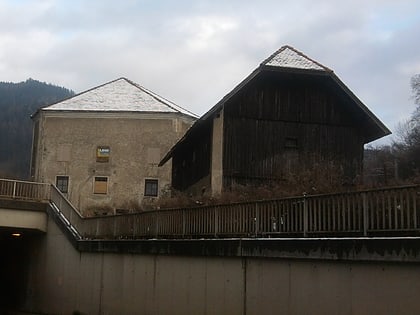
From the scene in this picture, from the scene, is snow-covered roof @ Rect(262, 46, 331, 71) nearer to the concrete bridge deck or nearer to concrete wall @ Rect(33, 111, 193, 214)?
the concrete bridge deck

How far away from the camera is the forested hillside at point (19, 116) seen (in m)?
91.8

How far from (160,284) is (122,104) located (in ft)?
125

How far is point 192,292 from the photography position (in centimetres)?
1672

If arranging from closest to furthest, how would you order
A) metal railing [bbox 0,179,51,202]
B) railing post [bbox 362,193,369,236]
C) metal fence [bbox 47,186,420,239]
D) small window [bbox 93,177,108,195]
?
metal fence [bbox 47,186,420,239], railing post [bbox 362,193,369,236], metal railing [bbox 0,179,51,202], small window [bbox 93,177,108,195]

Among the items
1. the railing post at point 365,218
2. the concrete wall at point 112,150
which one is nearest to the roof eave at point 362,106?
the railing post at point 365,218

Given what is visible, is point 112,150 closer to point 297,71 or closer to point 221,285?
Answer: point 297,71

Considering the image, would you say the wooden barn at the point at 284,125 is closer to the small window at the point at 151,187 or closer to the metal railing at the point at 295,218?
the metal railing at the point at 295,218

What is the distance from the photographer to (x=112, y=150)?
53438 mm

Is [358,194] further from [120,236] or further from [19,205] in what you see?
[19,205]

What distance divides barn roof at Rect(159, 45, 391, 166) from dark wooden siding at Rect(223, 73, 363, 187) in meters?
0.67

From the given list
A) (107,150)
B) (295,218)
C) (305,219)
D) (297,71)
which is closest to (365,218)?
(305,219)

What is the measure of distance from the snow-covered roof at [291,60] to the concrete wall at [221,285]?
39.3ft

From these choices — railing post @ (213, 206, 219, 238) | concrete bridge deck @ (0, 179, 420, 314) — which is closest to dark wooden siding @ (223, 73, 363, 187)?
concrete bridge deck @ (0, 179, 420, 314)

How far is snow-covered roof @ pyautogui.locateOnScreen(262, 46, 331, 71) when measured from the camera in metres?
28.0
